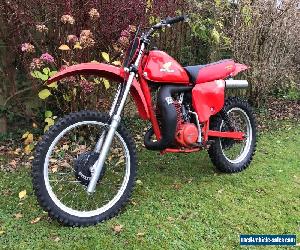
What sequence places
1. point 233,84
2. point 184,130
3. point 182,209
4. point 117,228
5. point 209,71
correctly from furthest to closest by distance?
point 233,84 → point 209,71 → point 184,130 → point 182,209 → point 117,228

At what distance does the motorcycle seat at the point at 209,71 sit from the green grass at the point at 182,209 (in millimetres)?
1002

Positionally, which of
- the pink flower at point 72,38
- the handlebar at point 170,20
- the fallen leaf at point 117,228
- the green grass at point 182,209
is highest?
the handlebar at point 170,20

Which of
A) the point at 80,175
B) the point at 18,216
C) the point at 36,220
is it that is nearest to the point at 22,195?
the point at 18,216

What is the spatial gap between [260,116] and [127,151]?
362 cm

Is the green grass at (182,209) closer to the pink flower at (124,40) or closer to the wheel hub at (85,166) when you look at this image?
the wheel hub at (85,166)

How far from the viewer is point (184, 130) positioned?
3846 millimetres

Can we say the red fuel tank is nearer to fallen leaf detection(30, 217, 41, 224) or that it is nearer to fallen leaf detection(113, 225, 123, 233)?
fallen leaf detection(113, 225, 123, 233)

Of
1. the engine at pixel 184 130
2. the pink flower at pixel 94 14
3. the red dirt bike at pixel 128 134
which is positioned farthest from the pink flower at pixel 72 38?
the engine at pixel 184 130

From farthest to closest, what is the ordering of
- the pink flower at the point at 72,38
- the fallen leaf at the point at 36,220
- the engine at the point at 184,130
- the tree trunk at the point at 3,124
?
1. the tree trunk at the point at 3,124
2. the pink flower at the point at 72,38
3. the engine at the point at 184,130
4. the fallen leaf at the point at 36,220

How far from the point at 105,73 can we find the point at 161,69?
504 millimetres

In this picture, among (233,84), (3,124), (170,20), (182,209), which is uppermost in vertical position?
(170,20)

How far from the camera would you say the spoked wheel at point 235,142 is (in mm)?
4293

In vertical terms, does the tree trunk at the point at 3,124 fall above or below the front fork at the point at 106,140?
below

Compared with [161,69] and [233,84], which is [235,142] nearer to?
[233,84]
